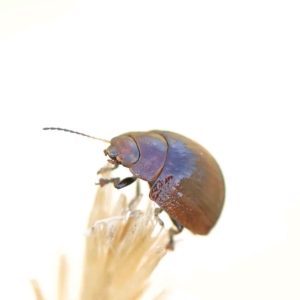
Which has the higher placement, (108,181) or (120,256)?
(108,181)

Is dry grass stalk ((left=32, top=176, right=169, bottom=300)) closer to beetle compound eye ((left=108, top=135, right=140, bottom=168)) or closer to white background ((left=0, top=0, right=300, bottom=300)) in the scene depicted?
beetle compound eye ((left=108, top=135, right=140, bottom=168))

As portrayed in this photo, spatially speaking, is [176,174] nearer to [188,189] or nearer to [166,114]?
[188,189]

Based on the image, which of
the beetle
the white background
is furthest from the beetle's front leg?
the white background

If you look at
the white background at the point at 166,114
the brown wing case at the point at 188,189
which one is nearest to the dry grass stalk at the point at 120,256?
the brown wing case at the point at 188,189

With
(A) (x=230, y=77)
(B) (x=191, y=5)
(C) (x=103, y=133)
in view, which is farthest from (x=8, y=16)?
(A) (x=230, y=77)

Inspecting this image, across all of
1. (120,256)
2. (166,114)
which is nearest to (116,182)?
(120,256)
